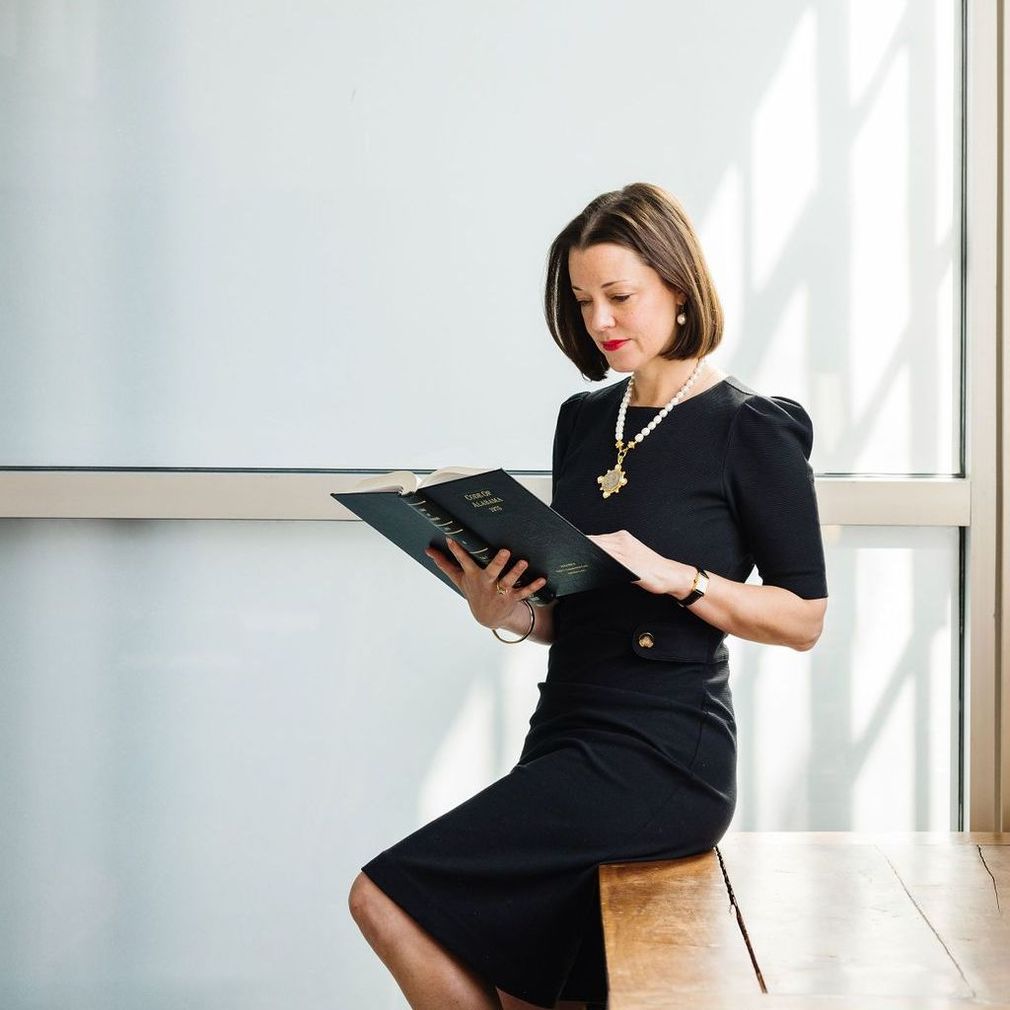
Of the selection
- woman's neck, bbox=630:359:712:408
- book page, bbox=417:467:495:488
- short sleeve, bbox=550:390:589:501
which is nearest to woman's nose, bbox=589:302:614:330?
woman's neck, bbox=630:359:712:408

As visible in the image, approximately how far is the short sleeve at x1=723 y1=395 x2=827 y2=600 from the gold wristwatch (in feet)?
0.37

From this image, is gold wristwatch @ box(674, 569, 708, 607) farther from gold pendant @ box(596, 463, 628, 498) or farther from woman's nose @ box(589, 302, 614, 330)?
woman's nose @ box(589, 302, 614, 330)

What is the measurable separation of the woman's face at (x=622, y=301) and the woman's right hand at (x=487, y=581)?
1.15 ft

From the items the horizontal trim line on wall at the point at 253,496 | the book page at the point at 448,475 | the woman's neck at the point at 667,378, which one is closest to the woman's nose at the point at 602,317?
the woman's neck at the point at 667,378

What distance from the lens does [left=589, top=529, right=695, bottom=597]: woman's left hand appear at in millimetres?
1609

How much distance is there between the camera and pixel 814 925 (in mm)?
1541

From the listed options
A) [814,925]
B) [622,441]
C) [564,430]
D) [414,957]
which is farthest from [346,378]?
[814,925]

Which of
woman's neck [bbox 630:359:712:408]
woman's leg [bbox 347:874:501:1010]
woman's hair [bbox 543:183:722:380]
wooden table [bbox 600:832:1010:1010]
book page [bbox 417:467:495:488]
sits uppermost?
woman's hair [bbox 543:183:722:380]

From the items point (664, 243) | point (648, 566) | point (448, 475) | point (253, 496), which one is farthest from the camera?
point (253, 496)

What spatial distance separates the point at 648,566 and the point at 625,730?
9.9 inches

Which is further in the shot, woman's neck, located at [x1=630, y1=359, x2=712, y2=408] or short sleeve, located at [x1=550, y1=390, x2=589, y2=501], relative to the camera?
short sleeve, located at [x1=550, y1=390, x2=589, y2=501]

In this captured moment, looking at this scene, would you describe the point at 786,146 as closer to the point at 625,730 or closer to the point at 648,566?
the point at 648,566

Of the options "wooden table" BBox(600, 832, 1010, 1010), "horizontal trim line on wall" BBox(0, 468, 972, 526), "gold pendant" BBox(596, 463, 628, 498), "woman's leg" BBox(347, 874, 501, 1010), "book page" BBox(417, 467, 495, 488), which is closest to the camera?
"wooden table" BBox(600, 832, 1010, 1010)

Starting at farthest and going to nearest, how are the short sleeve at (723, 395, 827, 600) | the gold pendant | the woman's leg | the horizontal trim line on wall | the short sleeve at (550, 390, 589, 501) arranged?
the horizontal trim line on wall
the short sleeve at (550, 390, 589, 501)
the gold pendant
the short sleeve at (723, 395, 827, 600)
the woman's leg
